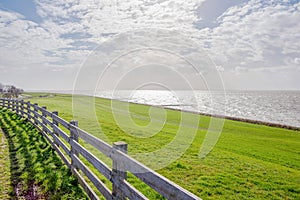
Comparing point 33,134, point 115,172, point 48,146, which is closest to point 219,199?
point 115,172

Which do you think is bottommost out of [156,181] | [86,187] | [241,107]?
[241,107]

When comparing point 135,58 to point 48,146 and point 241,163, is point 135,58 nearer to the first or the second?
point 48,146

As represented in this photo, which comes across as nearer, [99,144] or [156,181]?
[156,181]

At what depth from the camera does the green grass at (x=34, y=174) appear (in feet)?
16.3

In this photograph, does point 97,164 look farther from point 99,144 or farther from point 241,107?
point 241,107

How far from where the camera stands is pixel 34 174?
5973 millimetres

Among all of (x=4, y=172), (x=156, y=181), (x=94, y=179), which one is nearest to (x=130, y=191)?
(x=156, y=181)

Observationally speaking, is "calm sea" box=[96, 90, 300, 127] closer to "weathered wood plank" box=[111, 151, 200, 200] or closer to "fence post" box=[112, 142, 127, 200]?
"fence post" box=[112, 142, 127, 200]

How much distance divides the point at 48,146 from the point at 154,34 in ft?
19.9

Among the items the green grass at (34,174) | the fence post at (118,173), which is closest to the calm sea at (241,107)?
the green grass at (34,174)

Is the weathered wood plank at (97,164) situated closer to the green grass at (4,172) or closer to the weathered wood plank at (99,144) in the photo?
the weathered wood plank at (99,144)

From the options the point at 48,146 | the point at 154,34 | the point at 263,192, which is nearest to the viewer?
the point at 263,192

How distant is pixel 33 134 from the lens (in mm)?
10750

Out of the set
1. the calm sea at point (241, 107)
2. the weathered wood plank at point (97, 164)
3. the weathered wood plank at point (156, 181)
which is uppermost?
the weathered wood plank at point (156, 181)
